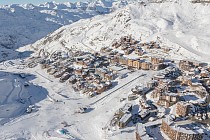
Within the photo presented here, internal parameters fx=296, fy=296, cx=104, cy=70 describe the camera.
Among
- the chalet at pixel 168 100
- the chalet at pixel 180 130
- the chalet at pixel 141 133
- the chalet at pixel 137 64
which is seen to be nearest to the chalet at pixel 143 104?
the chalet at pixel 168 100

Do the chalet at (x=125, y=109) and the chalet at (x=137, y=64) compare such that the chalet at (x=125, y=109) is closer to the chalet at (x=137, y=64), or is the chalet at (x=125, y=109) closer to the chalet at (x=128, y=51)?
the chalet at (x=137, y=64)

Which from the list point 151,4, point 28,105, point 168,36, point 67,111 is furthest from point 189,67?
point 151,4

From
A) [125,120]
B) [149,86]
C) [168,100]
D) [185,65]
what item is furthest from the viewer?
[185,65]

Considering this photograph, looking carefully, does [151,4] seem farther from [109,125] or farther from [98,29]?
[109,125]

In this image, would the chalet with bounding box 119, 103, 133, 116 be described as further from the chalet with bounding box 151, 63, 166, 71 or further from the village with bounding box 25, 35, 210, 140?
the chalet with bounding box 151, 63, 166, 71

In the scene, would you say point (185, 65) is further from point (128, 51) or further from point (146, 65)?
point (128, 51)

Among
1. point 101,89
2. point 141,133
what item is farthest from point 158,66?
point 141,133

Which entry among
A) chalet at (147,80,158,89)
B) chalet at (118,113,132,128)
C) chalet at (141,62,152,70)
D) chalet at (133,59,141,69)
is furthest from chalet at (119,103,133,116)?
chalet at (133,59,141,69)
